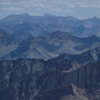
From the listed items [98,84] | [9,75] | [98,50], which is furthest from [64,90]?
[98,50]

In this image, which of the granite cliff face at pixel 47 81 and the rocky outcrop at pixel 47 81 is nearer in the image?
the granite cliff face at pixel 47 81

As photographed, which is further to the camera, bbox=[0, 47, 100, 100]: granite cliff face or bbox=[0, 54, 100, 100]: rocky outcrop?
bbox=[0, 54, 100, 100]: rocky outcrop

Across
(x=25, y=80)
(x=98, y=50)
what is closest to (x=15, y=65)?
(x=25, y=80)

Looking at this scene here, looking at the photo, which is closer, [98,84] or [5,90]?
[98,84]

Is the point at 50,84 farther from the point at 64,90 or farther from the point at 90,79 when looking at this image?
the point at 64,90

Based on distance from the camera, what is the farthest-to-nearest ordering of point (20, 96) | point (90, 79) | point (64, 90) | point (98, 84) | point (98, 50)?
1. point (98, 50)
2. point (20, 96)
3. point (90, 79)
4. point (98, 84)
5. point (64, 90)

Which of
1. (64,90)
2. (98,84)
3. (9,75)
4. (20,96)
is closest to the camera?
(64,90)
